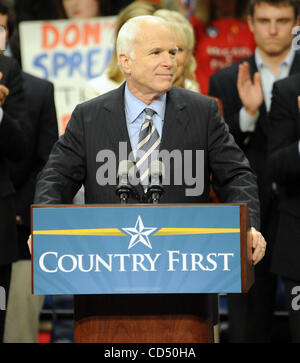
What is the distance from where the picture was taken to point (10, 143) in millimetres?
3818

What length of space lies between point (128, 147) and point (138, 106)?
0.18 m

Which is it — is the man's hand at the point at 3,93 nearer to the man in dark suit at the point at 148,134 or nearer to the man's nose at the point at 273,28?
the man in dark suit at the point at 148,134

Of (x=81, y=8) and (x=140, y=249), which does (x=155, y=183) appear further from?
(x=81, y=8)

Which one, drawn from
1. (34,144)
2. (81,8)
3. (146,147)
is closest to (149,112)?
(146,147)

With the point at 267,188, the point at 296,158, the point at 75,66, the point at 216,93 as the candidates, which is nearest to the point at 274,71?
the point at 216,93

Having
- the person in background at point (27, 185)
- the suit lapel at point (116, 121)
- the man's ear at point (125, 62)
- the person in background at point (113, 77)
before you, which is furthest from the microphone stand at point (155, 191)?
Answer: the person in background at point (27, 185)

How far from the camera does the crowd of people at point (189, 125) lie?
3.24 meters

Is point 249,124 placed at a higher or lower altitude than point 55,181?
higher

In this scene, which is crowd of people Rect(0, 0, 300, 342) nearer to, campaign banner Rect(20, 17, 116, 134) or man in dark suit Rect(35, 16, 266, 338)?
man in dark suit Rect(35, 16, 266, 338)

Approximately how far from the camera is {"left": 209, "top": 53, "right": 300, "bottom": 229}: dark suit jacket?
4598mm

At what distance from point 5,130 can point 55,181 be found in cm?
66

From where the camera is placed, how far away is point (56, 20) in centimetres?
588
